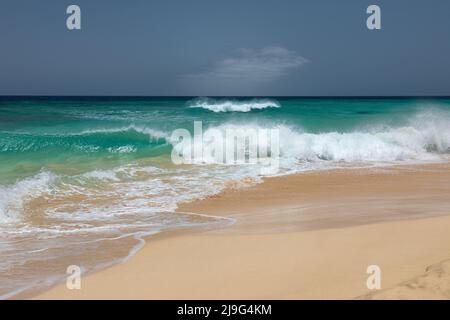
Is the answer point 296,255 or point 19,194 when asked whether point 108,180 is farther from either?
point 296,255

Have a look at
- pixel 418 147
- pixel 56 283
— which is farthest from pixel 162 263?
pixel 418 147

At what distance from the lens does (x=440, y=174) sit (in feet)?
36.7

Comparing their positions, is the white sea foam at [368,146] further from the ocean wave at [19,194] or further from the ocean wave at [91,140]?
the ocean wave at [19,194]

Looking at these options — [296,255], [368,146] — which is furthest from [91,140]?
[296,255]

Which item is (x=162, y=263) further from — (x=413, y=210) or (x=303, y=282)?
(x=413, y=210)

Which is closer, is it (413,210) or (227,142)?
(413,210)

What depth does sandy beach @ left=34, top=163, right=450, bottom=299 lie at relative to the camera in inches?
146

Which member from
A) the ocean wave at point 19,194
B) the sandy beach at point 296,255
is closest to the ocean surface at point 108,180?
the ocean wave at point 19,194

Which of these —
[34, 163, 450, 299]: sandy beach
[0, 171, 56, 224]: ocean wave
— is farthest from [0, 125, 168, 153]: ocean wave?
[34, 163, 450, 299]: sandy beach

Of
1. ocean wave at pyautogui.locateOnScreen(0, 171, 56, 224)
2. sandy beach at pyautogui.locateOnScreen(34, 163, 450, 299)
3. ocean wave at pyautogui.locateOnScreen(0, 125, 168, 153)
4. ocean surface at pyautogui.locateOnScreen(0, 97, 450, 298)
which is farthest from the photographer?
ocean wave at pyautogui.locateOnScreen(0, 125, 168, 153)

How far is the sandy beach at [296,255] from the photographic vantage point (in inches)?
146

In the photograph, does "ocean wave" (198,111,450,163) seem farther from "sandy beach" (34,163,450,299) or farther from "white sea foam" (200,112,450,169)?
"sandy beach" (34,163,450,299)
